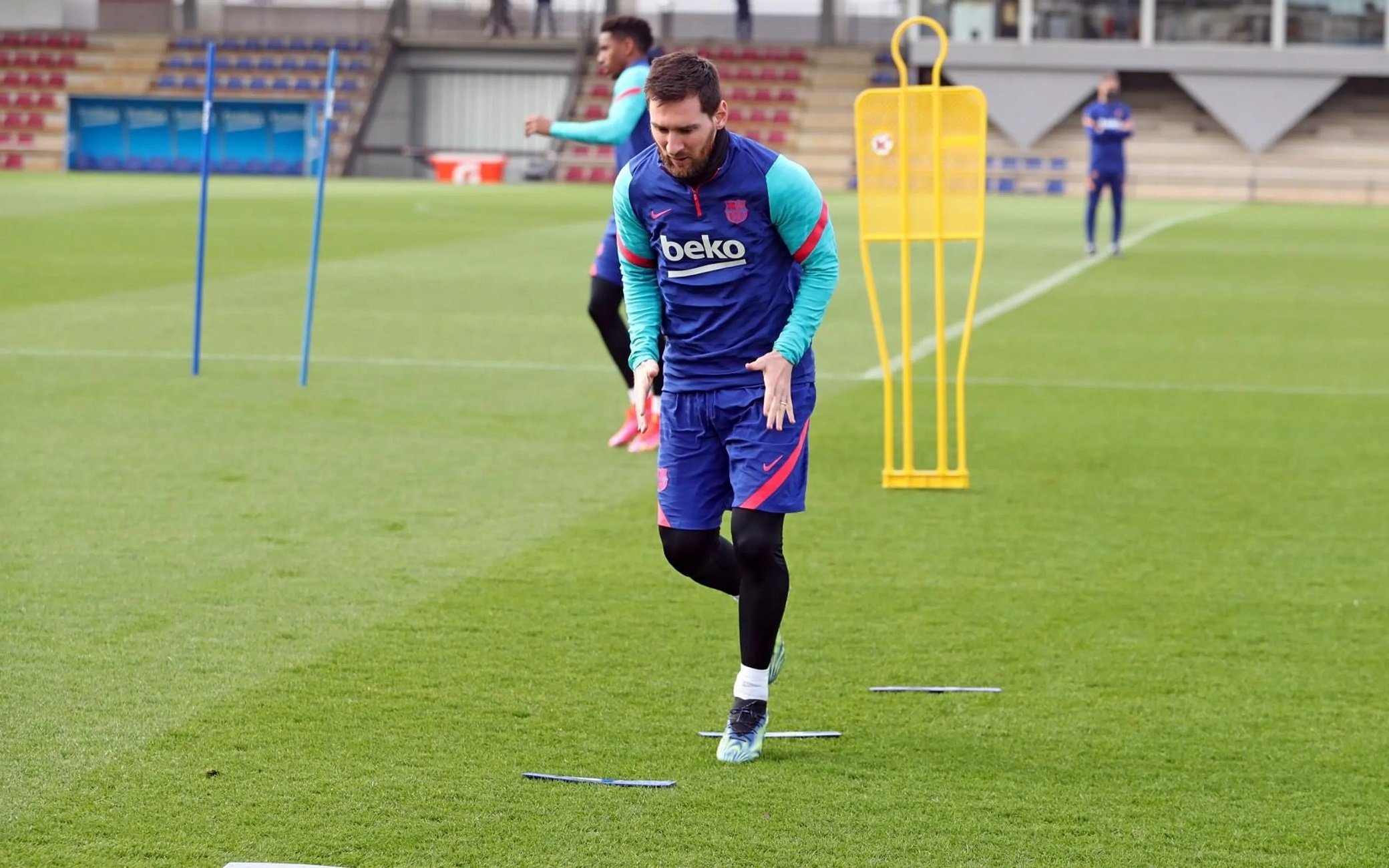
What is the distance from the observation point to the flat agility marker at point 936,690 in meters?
5.90

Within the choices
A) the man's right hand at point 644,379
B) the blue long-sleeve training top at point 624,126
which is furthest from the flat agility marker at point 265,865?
the blue long-sleeve training top at point 624,126

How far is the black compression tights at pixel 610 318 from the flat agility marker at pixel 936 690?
4103 millimetres

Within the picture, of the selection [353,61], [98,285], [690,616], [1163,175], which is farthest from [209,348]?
[353,61]

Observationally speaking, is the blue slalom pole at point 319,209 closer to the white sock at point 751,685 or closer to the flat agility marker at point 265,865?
the white sock at point 751,685

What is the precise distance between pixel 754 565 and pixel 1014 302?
1430 cm

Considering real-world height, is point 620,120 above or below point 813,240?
above

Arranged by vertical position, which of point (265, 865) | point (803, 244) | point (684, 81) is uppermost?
point (684, 81)

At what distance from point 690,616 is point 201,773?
2.24 metres

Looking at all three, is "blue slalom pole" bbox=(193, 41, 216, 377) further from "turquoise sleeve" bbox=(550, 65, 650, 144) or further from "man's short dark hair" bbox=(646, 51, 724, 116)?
"man's short dark hair" bbox=(646, 51, 724, 116)

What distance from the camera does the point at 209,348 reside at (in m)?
14.5

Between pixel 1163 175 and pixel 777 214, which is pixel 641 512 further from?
pixel 1163 175

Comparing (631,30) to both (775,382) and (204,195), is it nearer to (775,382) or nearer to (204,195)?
(204,195)

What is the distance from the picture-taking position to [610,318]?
9922 mm

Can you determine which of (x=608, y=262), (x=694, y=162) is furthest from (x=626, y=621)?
(x=608, y=262)
